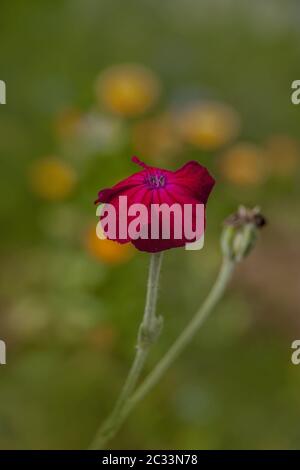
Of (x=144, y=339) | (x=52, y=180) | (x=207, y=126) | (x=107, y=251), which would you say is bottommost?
(x=144, y=339)

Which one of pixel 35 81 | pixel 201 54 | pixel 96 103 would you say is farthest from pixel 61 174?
pixel 201 54

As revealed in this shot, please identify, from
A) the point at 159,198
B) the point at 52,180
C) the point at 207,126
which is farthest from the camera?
the point at 207,126

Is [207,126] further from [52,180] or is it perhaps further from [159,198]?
[159,198]

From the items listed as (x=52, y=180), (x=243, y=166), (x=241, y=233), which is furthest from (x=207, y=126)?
(x=241, y=233)

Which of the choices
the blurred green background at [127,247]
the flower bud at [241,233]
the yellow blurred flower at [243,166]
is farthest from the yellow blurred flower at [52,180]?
the flower bud at [241,233]

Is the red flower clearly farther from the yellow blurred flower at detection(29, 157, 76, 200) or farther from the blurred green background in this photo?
the yellow blurred flower at detection(29, 157, 76, 200)

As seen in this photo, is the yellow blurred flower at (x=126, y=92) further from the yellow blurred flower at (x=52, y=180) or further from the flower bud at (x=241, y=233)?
the flower bud at (x=241, y=233)
